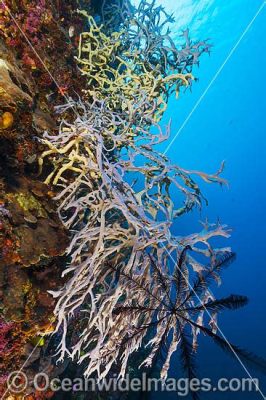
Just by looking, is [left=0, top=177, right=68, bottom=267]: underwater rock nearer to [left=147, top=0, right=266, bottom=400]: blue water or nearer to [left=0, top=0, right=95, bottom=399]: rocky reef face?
[left=0, top=0, right=95, bottom=399]: rocky reef face

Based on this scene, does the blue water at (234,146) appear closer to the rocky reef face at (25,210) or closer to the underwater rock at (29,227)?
the rocky reef face at (25,210)

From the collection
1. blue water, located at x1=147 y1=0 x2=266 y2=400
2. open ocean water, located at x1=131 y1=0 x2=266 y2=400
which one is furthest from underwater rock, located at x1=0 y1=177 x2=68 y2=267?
blue water, located at x1=147 y1=0 x2=266 y2=400

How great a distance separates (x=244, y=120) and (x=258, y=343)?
56.2 metres

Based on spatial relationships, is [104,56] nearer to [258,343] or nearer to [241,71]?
[258,343]

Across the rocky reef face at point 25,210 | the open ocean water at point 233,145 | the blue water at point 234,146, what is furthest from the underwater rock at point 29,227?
the blue water at point 234,146

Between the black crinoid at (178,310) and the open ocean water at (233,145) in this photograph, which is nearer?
the black crinoid at (178,310)

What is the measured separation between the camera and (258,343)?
3170 cm

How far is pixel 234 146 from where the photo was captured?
80.4m

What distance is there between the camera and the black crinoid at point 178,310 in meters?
2.30

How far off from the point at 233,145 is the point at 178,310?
84.4 m

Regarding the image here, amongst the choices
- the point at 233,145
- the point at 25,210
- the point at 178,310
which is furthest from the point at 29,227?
the point at 233,145

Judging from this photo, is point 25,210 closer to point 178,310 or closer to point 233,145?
point 178,310

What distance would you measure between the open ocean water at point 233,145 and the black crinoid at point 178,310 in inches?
525

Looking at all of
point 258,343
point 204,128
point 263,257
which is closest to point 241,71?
point 204,128
